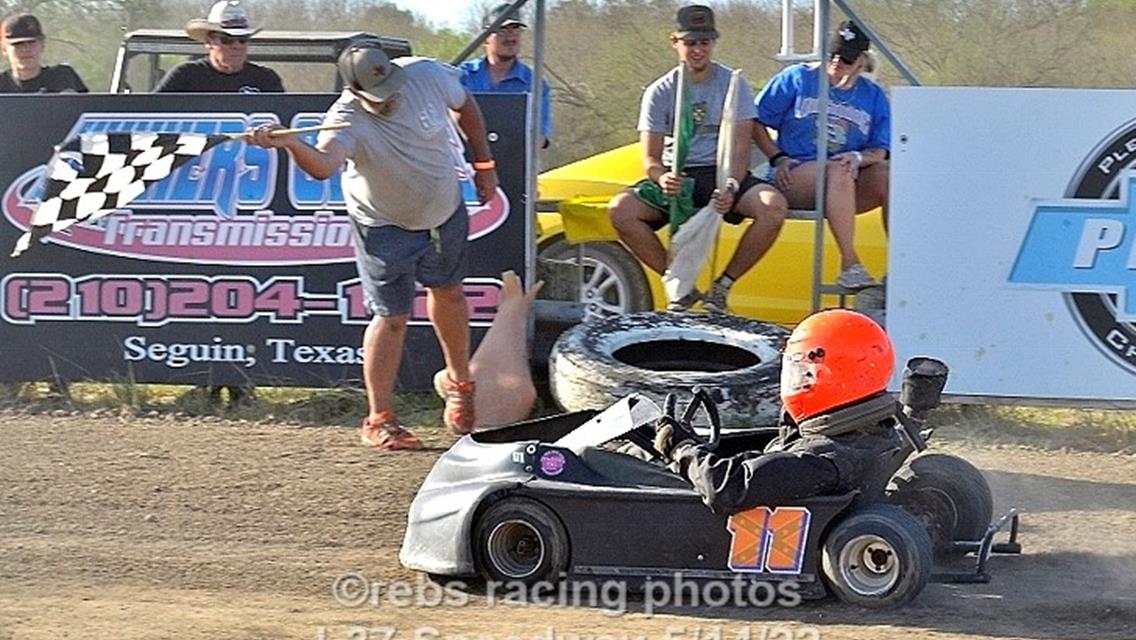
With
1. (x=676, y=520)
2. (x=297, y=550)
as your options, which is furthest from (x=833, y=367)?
(x=297, y=550)

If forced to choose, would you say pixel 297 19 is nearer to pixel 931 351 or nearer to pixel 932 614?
pixel 931 351

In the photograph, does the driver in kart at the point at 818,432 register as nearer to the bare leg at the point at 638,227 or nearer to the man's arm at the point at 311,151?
the man's arm at the point at 311,151

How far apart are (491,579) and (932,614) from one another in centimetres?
134

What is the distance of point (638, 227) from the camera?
909 centimetres

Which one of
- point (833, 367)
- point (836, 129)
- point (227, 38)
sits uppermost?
point (227, 38)

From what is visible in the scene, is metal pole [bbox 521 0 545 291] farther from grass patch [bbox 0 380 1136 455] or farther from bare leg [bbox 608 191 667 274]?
grass patch [bbox 0 380 1136 455]

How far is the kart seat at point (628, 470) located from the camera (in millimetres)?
5754

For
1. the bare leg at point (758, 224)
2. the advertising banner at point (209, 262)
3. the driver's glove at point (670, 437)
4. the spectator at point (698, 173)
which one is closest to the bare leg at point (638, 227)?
the spectator at point (698, 173)

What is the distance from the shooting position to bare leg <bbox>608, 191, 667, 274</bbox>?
9.09m

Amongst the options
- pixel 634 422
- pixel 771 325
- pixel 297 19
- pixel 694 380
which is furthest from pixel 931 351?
pixel 297 19

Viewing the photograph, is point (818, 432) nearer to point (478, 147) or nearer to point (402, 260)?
point (402, 260)

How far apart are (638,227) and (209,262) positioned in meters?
2.10

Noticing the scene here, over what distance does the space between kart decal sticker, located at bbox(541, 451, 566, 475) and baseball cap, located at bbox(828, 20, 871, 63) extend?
13.2ft

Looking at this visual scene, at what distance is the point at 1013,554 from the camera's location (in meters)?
6.33
